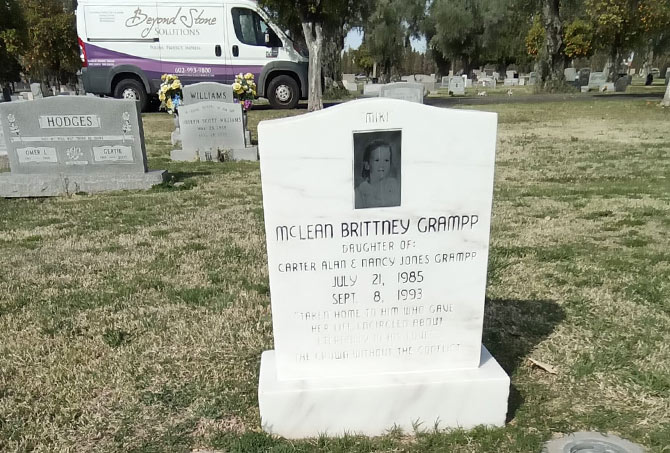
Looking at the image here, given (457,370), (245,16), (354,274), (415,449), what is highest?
(245,16)

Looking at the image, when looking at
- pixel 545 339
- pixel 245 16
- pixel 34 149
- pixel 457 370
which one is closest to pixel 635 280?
pixel 545 339

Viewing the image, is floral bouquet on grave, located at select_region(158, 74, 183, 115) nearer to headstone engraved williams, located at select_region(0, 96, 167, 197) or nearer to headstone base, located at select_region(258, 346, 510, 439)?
headstone engraved williams, located at select_region(0, 96, 167, 197)

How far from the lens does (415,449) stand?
209 centimetres

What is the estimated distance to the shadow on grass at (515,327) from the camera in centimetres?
274

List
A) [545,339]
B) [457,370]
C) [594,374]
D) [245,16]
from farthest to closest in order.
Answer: [245,16], [545,339], [594,374], [457,370]

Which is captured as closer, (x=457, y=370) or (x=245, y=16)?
(x=457, y=370)

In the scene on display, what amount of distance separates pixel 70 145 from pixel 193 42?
10887mm

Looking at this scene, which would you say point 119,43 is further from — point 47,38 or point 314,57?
point 47,38

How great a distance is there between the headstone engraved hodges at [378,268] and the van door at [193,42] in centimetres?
1593

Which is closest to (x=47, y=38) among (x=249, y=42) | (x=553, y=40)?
(x=249, y=42)

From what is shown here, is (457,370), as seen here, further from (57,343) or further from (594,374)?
(57,343)

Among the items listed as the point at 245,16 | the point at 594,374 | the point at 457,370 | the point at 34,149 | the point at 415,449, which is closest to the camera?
the point at 415,449

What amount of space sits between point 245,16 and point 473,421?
16655mm

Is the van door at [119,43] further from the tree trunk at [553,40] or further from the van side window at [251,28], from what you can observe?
the tree trunk at [553,40]
